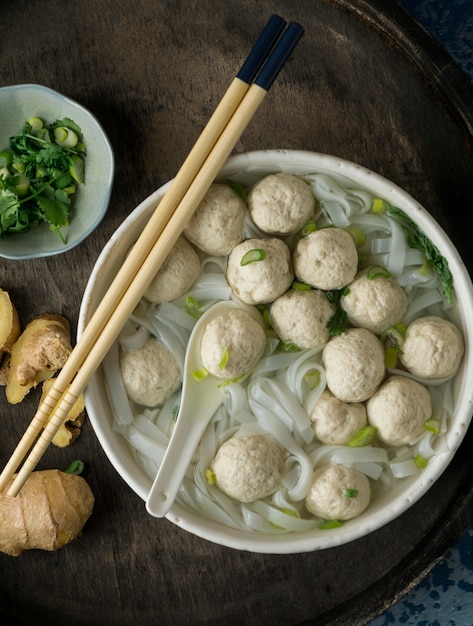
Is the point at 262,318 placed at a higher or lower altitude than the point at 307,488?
higher

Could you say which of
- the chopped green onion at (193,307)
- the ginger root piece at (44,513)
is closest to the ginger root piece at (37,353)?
the ginger root piece at (44,513)

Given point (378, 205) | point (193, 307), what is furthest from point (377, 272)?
point (193, 307)

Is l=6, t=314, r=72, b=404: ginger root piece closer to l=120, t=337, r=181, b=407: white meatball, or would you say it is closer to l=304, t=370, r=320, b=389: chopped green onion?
l=120, t=337, r=181, b=407: white meatball

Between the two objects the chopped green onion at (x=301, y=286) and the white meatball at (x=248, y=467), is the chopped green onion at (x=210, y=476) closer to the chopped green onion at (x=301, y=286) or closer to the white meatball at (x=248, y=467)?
the white meatball at (x=248, y=467)

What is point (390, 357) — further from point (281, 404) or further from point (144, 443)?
point (144, 443)

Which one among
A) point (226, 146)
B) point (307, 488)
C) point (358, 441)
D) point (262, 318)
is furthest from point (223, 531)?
point (226, 146)

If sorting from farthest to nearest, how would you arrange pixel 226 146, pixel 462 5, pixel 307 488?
pixel 462 5, pixel 307 488, pixel 226 146

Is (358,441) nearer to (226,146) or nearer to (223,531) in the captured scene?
(223,531)

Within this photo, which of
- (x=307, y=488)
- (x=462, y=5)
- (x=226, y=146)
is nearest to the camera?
(x=226, y=146)
